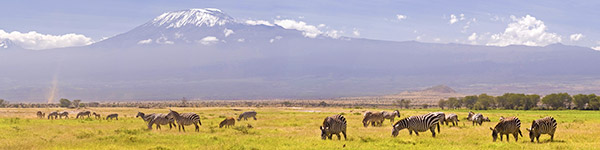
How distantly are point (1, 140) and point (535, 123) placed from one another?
2240 centimetres

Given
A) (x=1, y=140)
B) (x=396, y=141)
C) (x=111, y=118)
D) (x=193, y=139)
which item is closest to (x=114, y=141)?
(x=193, y=139)

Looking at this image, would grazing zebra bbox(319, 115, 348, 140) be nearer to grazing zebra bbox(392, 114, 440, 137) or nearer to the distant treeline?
grazing zebra bbox(392, 114, 440, 137)

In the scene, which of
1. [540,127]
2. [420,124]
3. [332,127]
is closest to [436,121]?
[420,124]

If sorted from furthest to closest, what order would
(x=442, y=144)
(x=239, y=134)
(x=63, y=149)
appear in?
(x=239, y=134)
(x=442, y=144)
(x=63, y=149)

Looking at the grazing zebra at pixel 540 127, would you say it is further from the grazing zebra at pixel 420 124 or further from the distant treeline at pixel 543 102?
the distant treeline at pixel 543 102

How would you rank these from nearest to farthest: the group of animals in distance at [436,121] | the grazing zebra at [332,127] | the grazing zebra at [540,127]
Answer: the grazing zebra at [540,127]
the group of animals in distance at [436,121]
the grazing zebra at [332,127]

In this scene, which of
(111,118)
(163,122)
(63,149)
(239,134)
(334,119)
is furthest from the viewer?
(111,118)

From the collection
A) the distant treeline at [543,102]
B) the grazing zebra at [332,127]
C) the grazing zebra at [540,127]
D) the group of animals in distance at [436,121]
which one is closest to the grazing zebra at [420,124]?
the group of animals in distance at [436,121]

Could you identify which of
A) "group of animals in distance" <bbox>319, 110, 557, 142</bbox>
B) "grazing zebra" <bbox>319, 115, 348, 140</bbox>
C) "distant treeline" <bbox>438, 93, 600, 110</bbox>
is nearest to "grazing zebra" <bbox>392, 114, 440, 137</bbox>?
"group of animals in distance" <bbox>319, 110, 557, 142</bbox>

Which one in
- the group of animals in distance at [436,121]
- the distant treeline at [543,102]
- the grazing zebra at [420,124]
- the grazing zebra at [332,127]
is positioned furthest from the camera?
the distant treeline at [543,102]

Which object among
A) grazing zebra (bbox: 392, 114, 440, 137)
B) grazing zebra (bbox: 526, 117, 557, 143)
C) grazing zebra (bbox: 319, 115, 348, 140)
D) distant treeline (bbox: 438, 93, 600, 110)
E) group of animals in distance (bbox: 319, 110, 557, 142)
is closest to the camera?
grazing zebra (bbox: 526, 117, 557, 143)

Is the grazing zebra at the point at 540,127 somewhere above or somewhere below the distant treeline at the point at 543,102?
below

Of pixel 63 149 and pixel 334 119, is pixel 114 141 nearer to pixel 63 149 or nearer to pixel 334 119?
pixel 63 149

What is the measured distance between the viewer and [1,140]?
1021 inches
